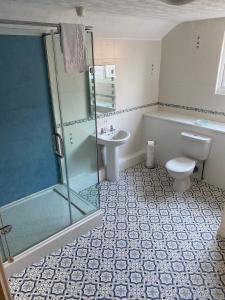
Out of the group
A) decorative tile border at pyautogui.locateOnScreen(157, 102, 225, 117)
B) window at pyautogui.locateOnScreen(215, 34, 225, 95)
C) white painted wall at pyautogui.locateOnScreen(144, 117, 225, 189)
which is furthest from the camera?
decorative tile border at pyautogui.locateOnScreen(157, 102, 225, 117)

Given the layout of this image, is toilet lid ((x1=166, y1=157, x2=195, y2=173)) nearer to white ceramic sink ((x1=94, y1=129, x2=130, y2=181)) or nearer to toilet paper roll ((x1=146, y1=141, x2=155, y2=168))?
toilet paper roll ((x1=146, y1=141, x2=155, y2=168))

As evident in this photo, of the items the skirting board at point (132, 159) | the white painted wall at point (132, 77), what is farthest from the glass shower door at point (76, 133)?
the skirting board at point (132, 159)

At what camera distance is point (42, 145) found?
9.75ft

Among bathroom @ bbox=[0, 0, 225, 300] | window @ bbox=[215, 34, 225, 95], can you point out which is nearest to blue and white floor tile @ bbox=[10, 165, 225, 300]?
bathroom @ bbox=[0, 0, 225, 300]

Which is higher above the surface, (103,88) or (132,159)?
(103,88)

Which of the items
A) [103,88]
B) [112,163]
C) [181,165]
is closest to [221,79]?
[181,165]

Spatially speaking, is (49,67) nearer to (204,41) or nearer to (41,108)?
(41,108)

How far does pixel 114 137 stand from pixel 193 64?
1.56 meters

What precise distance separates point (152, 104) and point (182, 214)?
1968 mm

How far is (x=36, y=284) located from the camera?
2.06 m

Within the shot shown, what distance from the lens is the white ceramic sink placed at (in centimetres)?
323

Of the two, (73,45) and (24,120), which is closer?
(73,45)

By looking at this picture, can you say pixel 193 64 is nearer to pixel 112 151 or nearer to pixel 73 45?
pixel 112 151

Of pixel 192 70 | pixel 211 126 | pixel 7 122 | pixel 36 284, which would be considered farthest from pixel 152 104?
pixel 36 284
